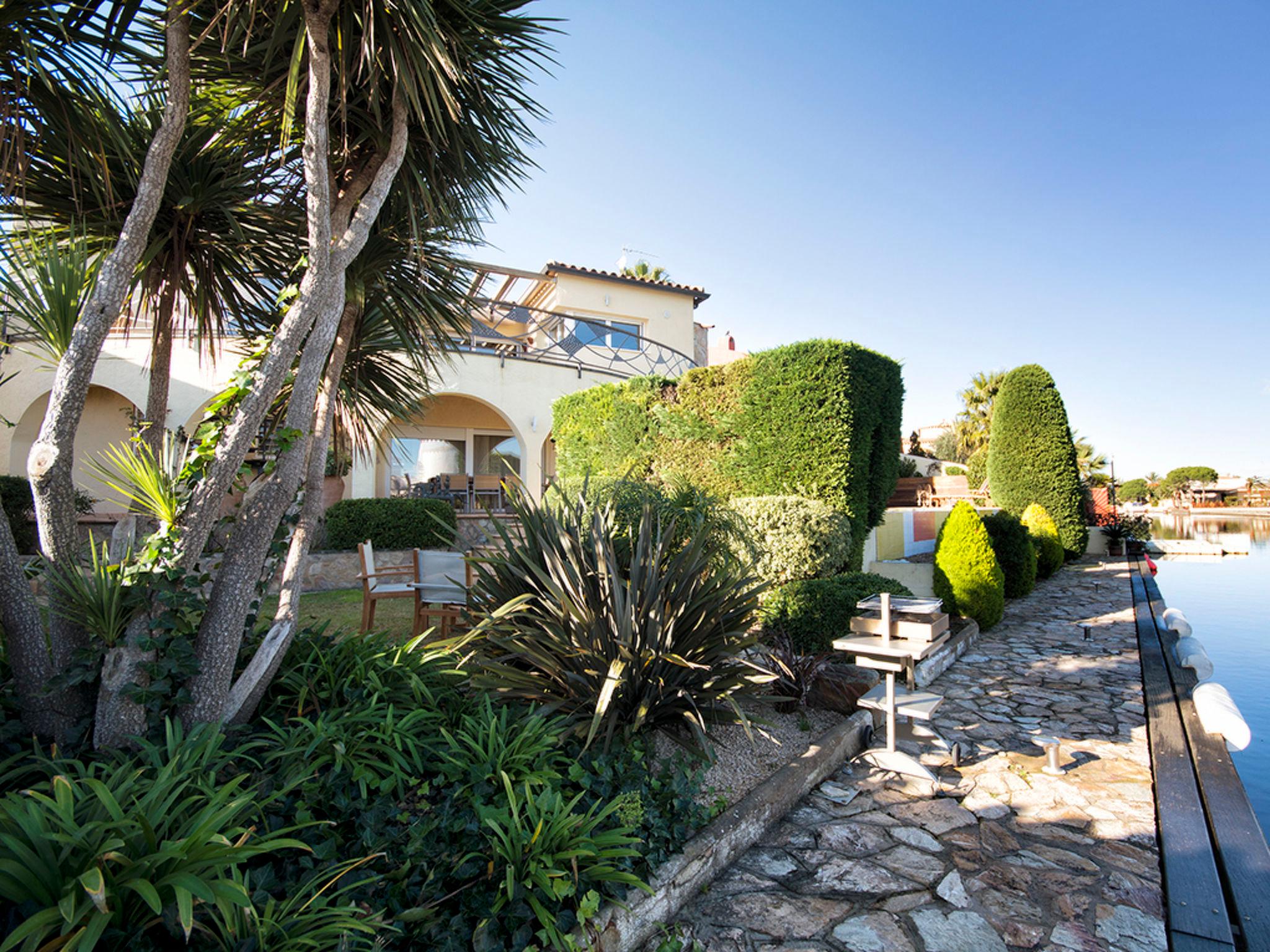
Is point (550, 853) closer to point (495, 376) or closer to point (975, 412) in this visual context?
point (495, 376)

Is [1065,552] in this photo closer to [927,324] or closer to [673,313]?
[927,324]

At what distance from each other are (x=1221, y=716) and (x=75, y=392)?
6166 millimetres

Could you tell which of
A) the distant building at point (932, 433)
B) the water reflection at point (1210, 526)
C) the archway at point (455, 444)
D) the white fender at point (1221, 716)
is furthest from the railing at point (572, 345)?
the distant building at point (932, 433)

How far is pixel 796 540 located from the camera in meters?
6.70

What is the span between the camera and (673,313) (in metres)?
17.9

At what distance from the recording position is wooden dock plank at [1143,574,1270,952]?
225 cm

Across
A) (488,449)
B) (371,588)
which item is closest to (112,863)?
(371,588)

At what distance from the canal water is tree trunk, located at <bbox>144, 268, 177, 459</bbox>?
6.28 meters

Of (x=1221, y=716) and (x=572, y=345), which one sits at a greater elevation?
(x=572, y=345)

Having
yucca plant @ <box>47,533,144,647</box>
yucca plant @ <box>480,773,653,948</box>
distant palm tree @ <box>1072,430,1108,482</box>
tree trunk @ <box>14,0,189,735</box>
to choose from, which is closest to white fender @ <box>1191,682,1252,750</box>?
yucca plant @ <box>480,773,653,948</box>

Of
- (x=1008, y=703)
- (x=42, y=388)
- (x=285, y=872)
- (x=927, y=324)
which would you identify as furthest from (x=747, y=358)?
(x=42, y=388)

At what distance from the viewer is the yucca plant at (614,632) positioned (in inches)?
117

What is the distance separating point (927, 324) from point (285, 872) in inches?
593

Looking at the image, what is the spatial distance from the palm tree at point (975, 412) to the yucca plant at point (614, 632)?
31430 millimetres
